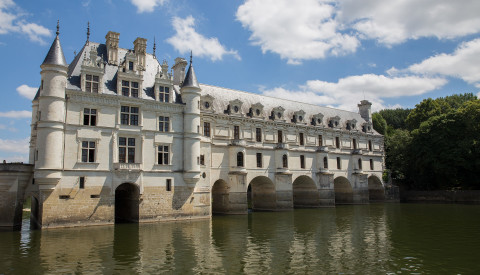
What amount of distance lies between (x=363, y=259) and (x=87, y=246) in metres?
13.5

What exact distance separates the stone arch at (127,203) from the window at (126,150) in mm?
2198

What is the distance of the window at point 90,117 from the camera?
2655cm

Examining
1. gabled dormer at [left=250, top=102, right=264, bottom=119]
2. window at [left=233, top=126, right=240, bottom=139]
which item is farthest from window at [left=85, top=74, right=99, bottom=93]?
gabled dormer at [left=250, top=102, right=264, bottom=119]

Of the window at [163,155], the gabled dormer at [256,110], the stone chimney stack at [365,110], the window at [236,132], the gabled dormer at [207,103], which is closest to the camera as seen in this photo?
the window at [163,155]

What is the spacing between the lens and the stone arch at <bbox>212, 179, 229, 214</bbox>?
3525 cm

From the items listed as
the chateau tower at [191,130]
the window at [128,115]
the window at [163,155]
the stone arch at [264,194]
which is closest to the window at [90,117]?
the window at [128,115]

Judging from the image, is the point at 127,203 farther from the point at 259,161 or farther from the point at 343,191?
the point at 343,191

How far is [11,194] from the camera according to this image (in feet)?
79.3

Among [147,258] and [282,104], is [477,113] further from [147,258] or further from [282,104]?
[147,258]

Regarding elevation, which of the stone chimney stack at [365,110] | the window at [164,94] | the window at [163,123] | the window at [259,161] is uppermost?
the stone chimney stack at [365,110]

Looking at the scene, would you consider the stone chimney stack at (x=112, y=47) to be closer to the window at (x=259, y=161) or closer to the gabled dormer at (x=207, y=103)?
the gabled dormer at (x=207, y=103)

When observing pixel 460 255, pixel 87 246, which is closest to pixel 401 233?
pixel 460 255

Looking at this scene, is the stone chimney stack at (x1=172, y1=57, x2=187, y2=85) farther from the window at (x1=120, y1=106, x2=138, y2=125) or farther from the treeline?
the treeline

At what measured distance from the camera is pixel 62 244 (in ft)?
61.2
